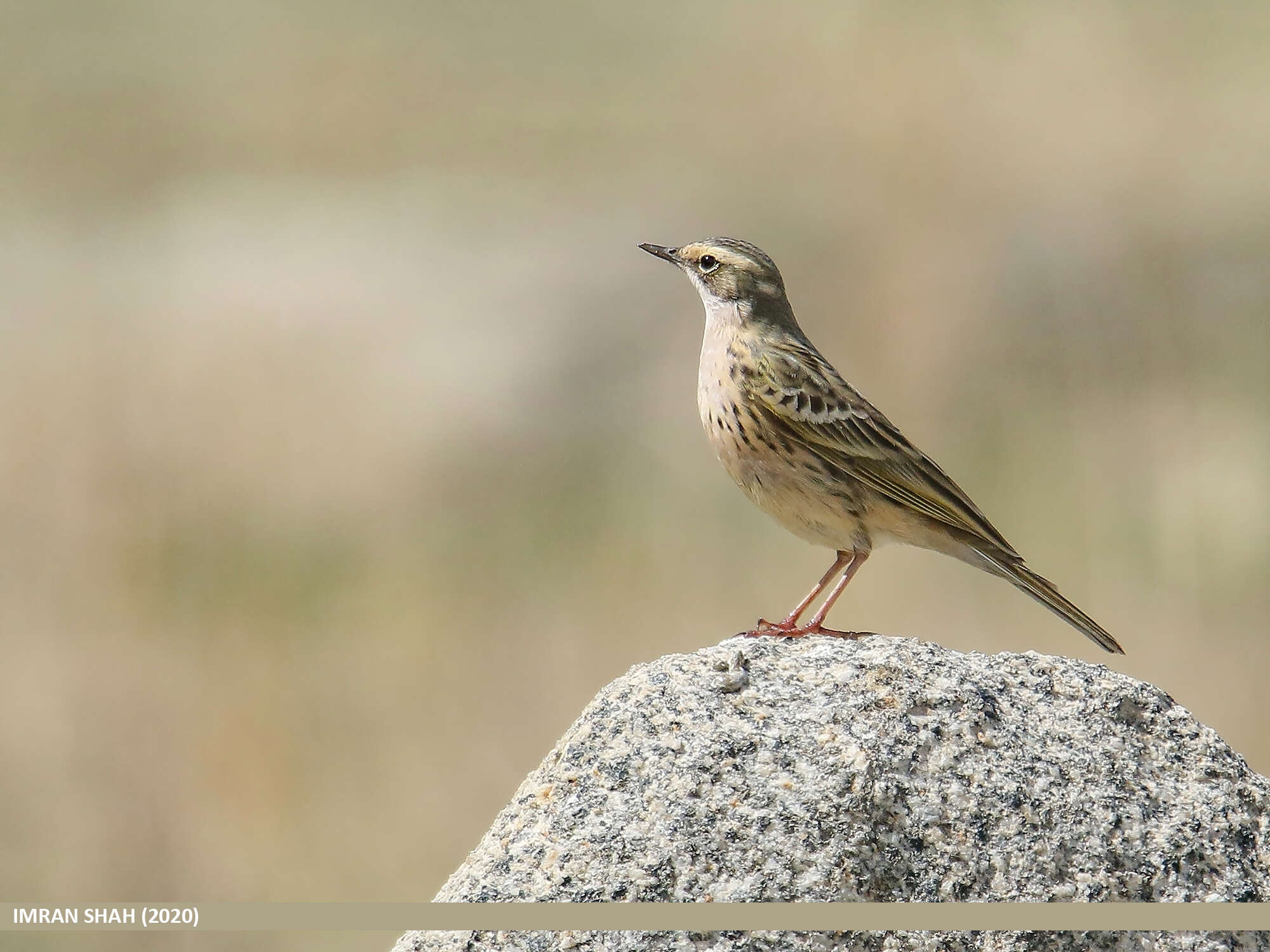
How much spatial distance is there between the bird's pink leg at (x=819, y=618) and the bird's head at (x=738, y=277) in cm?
137

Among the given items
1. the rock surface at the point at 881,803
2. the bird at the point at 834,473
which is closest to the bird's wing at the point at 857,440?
the bird at the point at 834,473

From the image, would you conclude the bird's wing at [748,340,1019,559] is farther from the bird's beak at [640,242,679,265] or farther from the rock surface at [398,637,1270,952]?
the rock surface at [398,637,1270,952]

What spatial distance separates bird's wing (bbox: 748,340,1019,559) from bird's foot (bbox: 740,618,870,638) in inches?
32.9

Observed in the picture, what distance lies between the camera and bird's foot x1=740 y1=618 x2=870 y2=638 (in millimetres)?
5340

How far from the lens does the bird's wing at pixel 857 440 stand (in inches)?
268

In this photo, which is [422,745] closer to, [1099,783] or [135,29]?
[1099,783]

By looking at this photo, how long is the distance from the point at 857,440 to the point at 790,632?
5.35 ft

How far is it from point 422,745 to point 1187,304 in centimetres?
Answer: 958

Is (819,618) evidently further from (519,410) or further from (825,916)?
(519,410)

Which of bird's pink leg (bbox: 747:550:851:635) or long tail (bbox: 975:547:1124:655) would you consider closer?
bird's pink leg (bbox: 747:550:851:635)

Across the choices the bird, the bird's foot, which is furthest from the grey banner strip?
the bird

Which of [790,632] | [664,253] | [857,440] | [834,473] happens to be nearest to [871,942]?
[790,632]

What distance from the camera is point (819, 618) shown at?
6289mm

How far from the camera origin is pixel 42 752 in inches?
433
